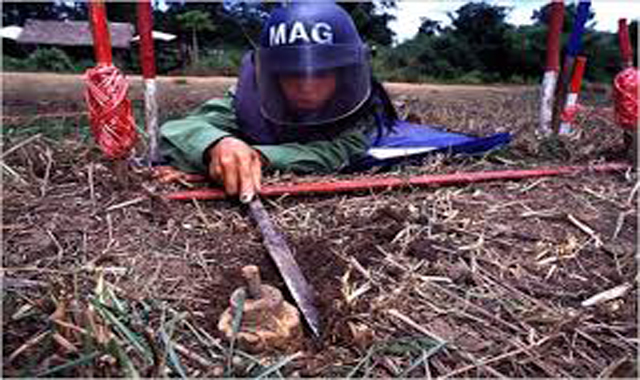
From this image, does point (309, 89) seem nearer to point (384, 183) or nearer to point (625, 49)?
point (384, 183)

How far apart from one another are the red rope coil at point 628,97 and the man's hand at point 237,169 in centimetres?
142

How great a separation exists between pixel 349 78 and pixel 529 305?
4.12 feet

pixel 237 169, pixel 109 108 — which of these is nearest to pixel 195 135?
pixel 237 169

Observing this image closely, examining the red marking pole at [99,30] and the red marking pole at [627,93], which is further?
the red marking pole at [627,93]

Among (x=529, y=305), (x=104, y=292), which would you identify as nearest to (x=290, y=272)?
(x=104, y=292)

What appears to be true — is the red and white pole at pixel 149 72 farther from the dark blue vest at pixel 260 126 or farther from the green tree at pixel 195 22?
the green tree at pixel 195 22

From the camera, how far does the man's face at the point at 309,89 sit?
2.13 metres

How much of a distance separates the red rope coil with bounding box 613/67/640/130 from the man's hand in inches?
56.0

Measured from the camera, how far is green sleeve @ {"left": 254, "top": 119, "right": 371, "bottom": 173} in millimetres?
2146

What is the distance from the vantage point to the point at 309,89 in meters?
2.16

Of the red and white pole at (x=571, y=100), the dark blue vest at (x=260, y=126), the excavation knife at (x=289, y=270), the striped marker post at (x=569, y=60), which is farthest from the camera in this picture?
the red and white pole at (x=571, y=100)

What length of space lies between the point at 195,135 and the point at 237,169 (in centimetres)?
38

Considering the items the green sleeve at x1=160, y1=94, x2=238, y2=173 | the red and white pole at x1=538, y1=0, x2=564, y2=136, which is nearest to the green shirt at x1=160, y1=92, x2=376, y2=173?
the green sleeve at x1=160, y1=94, x2=238, y2=173

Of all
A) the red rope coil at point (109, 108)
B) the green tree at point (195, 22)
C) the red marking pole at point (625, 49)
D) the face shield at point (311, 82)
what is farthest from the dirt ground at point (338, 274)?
the green tree at point (195, 22)
